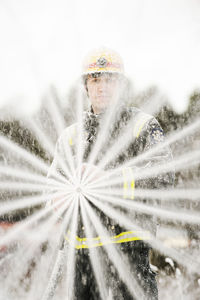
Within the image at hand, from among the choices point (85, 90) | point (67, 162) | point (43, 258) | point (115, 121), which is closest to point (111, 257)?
point (67, 162)

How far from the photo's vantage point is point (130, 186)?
2.72 m

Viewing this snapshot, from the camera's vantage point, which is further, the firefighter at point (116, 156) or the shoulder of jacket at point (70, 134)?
the shoulder of jacket at point (70, 134)

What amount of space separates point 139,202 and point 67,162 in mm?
904

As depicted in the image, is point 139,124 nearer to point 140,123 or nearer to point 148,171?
point 140,123

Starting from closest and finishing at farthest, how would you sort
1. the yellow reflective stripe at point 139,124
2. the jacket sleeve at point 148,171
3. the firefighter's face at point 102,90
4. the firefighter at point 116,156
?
1. the jacket sleeve at point 148,171
2. the firefighter at point 116,156
3. the yellow reflective stripe at point 139,124
4. the firefighter's face at point 102,90

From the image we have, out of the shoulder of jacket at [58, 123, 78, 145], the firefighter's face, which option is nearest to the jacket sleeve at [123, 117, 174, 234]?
the firefighter's face

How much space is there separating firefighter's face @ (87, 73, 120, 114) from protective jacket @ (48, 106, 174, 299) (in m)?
0.17

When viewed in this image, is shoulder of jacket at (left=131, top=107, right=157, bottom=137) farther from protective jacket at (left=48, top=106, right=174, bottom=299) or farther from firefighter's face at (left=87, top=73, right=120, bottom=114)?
firefighter's face at (left=87, top=73, right=120, bottom=114)

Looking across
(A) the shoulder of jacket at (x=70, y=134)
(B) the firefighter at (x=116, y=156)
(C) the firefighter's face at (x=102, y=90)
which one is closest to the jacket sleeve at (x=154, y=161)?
(B) the firefighter at (x=116, y=156)

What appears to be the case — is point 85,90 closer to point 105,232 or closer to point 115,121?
point 115,121

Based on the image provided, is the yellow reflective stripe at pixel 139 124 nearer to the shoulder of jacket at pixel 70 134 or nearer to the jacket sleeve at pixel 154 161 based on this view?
the jacket sleeve at pixel 154 161

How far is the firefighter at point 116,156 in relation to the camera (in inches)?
114

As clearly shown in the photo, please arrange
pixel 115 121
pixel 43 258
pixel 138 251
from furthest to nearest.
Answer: pixel 43 258, pixel 115 121, pixel 138 251

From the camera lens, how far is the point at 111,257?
116 inches
